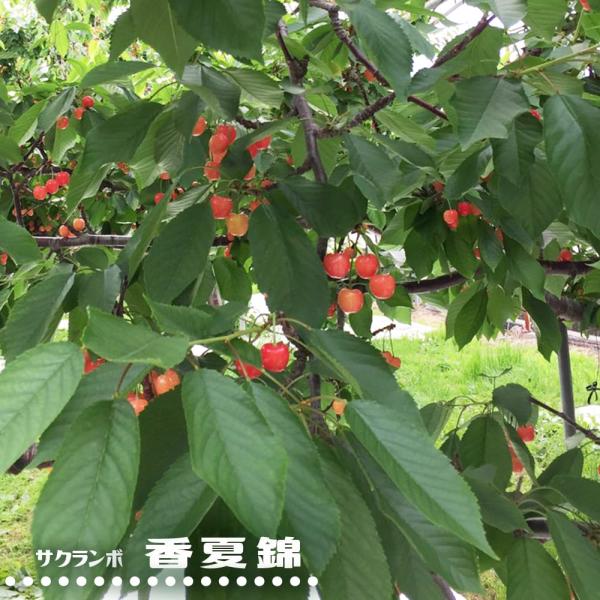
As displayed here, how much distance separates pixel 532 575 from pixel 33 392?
49 centimetres

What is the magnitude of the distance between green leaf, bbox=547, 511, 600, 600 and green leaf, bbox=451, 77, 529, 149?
1.15 ft

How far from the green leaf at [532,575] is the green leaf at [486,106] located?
0.38 metres

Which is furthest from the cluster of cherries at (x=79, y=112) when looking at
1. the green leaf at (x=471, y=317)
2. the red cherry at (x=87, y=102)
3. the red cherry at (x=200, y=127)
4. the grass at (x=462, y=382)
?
the grass at (x=462, y=382)

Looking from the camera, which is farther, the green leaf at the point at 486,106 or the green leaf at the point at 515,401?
the green leaf at the point at 515,401

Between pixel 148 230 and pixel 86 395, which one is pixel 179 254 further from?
pixel 86 395

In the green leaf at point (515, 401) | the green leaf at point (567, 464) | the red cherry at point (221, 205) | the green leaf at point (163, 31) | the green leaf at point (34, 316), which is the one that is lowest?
the green leaf at point (567, 464)

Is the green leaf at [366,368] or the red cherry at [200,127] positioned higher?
the red cherry at [200,127]

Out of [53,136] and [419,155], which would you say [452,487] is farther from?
[53,136]

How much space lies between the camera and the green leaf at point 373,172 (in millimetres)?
737

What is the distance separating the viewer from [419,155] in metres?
0.79

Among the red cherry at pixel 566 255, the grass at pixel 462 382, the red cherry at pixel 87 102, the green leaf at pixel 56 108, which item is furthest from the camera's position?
the grass at pixel 462 382

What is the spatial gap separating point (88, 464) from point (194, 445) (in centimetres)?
5

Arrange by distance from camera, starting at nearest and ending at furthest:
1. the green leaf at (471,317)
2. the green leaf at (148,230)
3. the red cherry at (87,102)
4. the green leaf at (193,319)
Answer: the green leaf at (193,319) < the green leaf at (148,230) < the green leaf at (471,317) < the red cherry at (87,102)

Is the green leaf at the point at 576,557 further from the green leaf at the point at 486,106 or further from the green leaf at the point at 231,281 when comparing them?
the green leaf at the point at 231,281
